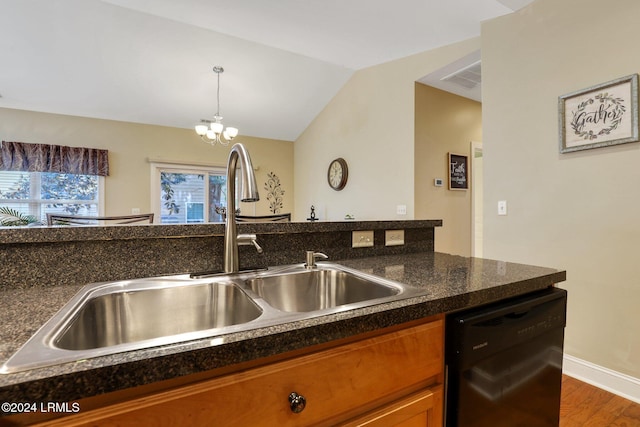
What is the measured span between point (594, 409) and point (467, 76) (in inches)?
118

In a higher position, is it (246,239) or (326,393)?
(246,239)

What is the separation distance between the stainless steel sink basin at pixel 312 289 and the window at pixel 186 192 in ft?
13.8

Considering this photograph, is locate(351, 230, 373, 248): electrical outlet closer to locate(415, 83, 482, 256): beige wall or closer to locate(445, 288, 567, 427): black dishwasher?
locate(445, 288, 567, 427): black dishwasher

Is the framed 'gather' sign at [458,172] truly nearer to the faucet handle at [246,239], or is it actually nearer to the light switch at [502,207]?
the light switch at [502,207]

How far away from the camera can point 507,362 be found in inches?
35.0

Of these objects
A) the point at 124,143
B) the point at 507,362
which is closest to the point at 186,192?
the point at 124,143

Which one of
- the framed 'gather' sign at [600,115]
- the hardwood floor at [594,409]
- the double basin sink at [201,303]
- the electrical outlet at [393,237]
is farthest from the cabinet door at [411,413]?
the framed 'gather' sign at [600,115]

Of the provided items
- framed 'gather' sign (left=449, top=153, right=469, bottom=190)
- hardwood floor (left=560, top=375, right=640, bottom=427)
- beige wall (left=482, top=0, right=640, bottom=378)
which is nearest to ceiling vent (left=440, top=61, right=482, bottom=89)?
beige wall (left=482, top=0, right=640, bottom=378)

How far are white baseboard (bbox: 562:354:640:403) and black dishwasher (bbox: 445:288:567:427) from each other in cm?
105

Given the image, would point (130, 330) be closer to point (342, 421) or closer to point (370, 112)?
point (342, 421)

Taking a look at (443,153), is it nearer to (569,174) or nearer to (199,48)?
(569,174)

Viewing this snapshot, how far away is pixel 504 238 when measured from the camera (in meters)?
2.25

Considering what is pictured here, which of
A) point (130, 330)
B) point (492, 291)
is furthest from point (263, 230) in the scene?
point (492, 291)

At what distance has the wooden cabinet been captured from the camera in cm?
49
